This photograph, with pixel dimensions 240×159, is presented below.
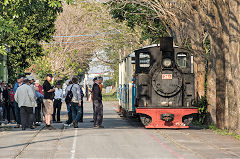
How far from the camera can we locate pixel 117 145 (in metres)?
14.8

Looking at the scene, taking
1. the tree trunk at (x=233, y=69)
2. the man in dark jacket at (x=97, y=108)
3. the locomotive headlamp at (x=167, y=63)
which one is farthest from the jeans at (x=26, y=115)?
the tree trunk at (x=233, y=69)

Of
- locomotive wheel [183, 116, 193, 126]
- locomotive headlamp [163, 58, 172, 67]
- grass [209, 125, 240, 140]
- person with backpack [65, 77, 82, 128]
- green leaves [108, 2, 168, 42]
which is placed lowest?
grass [209, 125, 240, 140]

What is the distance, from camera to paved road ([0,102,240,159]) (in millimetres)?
12899

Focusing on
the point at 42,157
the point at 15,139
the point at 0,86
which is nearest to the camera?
the point at 42,157

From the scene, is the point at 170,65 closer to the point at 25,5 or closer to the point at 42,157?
the point at 25,5

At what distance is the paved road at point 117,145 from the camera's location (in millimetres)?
12899

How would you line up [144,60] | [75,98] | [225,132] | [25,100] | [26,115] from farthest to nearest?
[144,60], [75,98], [26,115], [25,100], [225,132]

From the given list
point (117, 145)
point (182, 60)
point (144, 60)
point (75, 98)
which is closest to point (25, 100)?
point (75, 98)

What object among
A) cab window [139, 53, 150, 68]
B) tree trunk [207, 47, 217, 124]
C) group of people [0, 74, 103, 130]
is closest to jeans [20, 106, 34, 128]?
group of people [0, 74, 103, 130]

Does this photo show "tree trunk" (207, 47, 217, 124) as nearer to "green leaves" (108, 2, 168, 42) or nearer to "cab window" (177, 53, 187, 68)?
"cab window" (177, 53, 187, 68)

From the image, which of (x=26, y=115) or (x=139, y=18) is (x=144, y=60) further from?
(x=139, y=18)

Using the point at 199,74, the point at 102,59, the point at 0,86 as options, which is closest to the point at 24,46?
the point at 0,86

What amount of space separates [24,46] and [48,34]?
1611mm

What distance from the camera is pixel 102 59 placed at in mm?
75250
